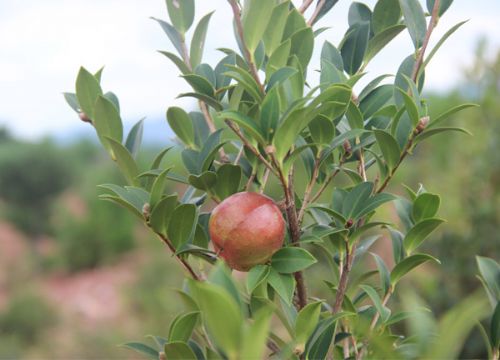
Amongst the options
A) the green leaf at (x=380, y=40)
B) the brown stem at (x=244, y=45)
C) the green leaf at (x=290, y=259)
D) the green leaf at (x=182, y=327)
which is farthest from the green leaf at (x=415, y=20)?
the green leaf at (x=182, y=327)

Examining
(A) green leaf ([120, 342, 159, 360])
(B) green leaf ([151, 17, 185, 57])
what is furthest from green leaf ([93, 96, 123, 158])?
(A) green leaf ([120, 342, 159, 360])

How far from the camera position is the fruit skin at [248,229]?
0.72m

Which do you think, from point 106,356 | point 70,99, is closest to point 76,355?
point 106,356

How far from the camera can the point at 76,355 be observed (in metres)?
6.00

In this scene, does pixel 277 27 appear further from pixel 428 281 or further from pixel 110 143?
pixel 428 281

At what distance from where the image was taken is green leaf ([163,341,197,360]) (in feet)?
2.20

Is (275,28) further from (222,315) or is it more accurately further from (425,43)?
(222,315)

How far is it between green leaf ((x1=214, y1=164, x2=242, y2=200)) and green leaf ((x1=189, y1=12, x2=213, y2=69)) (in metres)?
0.17

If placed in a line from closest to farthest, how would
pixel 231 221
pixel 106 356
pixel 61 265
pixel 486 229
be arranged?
pixel 231 221 → pixel 486 229 → pixel 106 356 → pixel 61 265

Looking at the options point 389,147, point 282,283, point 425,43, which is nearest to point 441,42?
point 425,43

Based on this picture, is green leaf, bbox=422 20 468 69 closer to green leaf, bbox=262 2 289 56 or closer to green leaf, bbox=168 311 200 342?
green leaf, bbox=262 2 289 56

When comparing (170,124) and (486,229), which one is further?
(486,229)

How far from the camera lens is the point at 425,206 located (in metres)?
0.89

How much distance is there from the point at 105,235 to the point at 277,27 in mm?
9014
